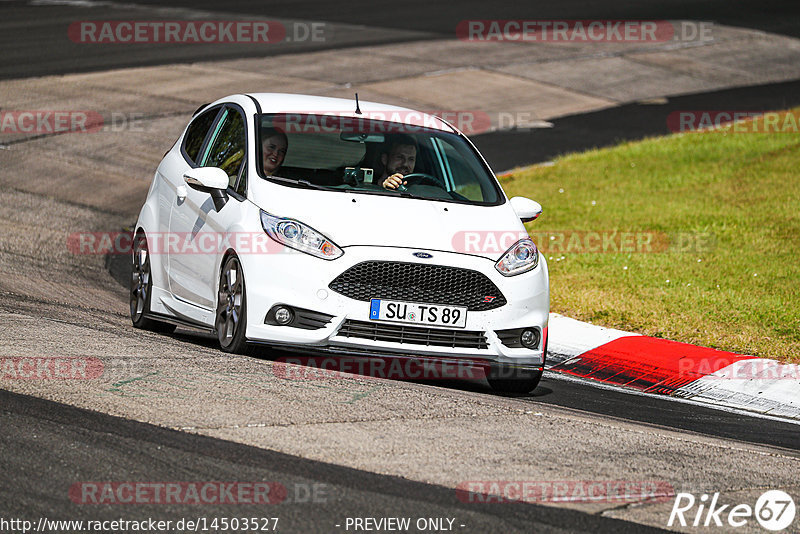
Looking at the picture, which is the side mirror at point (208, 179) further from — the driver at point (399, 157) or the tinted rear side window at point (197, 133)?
the driver at point (399, 157)

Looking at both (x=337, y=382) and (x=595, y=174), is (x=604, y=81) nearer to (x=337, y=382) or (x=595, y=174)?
(x=595, y=174)

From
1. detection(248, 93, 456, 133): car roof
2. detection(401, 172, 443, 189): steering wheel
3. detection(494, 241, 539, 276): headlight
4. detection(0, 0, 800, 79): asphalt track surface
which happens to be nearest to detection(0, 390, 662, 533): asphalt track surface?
detection(494, 241, 539, 276): headlight

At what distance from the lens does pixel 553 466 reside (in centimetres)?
586

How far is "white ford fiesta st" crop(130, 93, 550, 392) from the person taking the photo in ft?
25.1

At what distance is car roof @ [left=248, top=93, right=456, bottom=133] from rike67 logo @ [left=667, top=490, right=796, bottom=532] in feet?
14.7

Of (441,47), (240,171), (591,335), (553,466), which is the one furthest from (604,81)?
(553,466)

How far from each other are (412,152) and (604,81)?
1734cm

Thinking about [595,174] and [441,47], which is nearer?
[595,174]

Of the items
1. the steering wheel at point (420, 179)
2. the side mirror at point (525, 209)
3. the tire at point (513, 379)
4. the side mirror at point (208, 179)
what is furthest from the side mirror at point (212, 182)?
the tire at point (513, 379)

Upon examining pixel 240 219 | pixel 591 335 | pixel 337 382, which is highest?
pixel 240 219

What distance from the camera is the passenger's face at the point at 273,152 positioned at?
335 inches

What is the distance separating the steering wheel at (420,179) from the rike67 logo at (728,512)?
3.88 m

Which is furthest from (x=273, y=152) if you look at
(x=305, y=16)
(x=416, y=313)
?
(x=305, y=16)

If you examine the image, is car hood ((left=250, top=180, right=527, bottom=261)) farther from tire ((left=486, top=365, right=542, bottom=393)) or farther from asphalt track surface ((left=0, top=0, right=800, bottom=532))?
asphalt track surface ((left=0, top=0, right=800, bottom=532))
